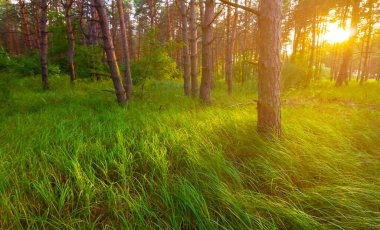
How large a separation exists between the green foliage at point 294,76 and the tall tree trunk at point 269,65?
33.2 feet

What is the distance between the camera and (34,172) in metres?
1.89

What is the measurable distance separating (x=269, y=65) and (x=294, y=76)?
1080 centimetres

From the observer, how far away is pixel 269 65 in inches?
102

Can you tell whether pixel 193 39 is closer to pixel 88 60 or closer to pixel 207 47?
pixel 207 47

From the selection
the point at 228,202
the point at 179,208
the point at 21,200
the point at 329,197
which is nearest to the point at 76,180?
the point at 21,200

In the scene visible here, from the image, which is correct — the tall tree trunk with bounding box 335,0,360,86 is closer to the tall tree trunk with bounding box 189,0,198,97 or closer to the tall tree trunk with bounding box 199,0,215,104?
the tall tree trunk with bounding box 189,0,198,97

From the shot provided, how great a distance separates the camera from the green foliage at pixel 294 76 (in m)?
11.6

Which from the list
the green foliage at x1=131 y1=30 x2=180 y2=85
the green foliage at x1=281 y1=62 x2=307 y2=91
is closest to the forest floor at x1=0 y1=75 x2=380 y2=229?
the green foliage at x1=131 y1=30 x2=180 y2=85

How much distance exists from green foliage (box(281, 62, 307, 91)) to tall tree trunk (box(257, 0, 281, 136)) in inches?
399

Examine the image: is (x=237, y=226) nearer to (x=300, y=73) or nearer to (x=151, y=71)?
(x=151, y=71)

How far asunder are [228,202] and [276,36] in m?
2.24

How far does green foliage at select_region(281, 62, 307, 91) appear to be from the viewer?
11.6 meters

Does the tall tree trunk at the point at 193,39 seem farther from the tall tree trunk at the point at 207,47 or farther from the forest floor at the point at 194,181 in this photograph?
the forest floor at the point at 194,181

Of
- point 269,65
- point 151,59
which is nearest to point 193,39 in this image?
point 151,59
